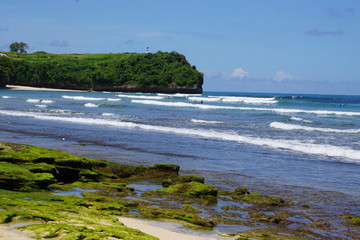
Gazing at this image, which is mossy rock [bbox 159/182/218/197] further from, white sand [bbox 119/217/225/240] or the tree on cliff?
the tree on cliff

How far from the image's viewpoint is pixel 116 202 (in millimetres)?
9453

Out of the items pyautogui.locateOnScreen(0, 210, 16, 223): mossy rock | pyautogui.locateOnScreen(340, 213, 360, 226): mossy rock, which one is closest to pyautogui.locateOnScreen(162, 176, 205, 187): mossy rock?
pyautogui.locateOnScreen(340, 213, 360, 226): mossy rock

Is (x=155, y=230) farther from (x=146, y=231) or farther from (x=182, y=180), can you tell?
(x=182, y=180)

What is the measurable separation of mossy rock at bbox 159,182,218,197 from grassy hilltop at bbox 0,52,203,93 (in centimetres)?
10945

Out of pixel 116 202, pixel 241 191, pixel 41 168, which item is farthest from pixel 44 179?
pixel 241 191

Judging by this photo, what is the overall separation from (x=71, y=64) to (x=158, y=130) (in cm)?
10963

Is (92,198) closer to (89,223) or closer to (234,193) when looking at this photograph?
(89,223)

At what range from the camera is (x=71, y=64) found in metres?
130

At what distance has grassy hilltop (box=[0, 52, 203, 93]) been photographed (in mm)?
119562

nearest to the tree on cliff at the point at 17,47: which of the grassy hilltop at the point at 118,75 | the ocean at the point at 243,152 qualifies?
the grassy hilltop at the point at 118,75

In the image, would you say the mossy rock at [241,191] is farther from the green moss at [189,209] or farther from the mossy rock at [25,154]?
the mossy rock at [25,154]

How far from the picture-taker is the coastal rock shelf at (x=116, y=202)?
24.2 ft

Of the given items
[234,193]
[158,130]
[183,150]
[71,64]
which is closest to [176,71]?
[71,64]

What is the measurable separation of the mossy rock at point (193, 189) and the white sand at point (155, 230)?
8.69 ft
